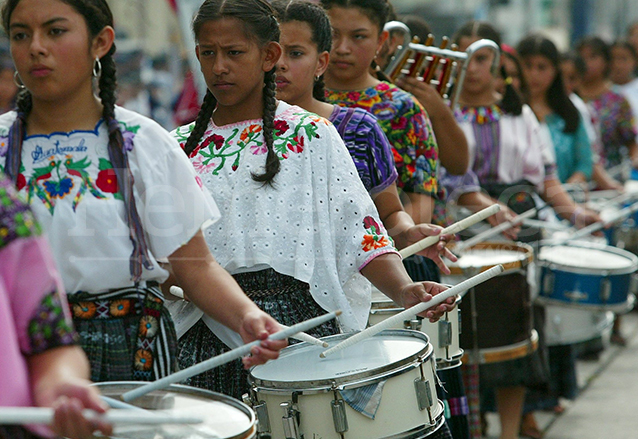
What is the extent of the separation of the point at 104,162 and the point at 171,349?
46 cm

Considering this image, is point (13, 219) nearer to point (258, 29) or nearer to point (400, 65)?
point (258, 29)

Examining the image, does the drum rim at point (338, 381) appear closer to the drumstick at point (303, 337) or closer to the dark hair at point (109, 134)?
the drumstick at point (303, 337)

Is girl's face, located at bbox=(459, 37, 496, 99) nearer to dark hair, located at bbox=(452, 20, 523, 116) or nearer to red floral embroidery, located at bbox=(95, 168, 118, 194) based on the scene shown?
dark hair, located at bbox=(452, 20, 523, 116)

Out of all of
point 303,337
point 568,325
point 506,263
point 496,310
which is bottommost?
point 568,325

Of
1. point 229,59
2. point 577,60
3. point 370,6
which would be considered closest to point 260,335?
point 229,59

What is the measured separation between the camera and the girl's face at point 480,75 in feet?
18.7

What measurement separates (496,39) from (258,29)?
3.28 metres

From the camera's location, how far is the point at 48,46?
234 centimetres

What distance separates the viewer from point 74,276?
2318mm

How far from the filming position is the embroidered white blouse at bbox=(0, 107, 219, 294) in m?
2.31

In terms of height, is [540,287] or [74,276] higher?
[74,276]

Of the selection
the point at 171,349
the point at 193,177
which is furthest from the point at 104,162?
the point at 171,349

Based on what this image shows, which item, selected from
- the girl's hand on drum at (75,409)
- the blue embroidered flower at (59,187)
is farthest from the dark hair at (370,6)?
the girl's hand on drum at (75,409)

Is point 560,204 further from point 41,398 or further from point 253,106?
point 41,398
